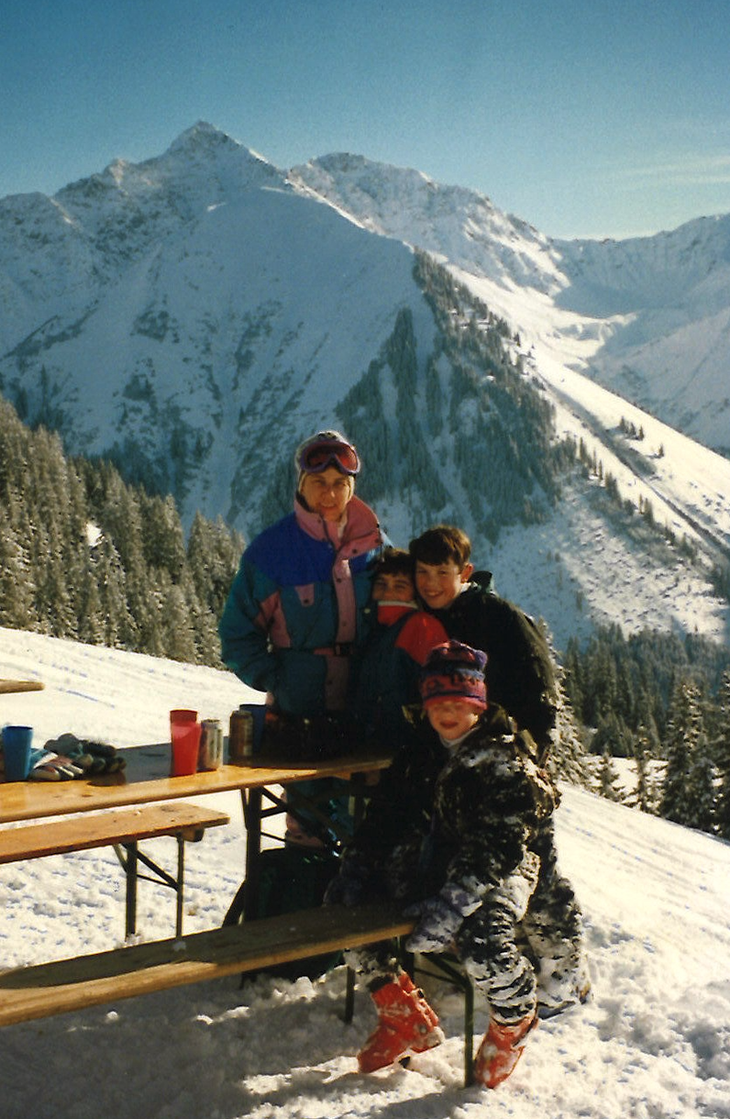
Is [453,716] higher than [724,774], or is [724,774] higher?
[453,716]

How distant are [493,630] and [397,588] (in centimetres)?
68

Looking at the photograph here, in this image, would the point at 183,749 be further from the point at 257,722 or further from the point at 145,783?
the point at 257,722

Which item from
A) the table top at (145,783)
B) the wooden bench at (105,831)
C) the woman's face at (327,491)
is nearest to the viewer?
the table top at (145,783)

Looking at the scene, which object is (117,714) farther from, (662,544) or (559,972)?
(662,544)

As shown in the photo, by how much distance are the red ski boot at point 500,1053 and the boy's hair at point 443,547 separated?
7.98 feet

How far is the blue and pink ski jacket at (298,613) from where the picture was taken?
5.71m

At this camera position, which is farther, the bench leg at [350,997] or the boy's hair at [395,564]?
the boy's hair at [395,564]

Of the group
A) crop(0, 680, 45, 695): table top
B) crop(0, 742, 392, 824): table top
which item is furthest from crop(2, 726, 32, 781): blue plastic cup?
crop(0, 680, 45, 695): table top

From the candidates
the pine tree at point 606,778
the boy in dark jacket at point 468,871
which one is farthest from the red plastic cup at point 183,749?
the pine tree at point 606,778

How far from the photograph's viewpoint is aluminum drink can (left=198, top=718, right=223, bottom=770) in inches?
206

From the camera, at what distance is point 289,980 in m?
5.91

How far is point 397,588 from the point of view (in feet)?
18.8

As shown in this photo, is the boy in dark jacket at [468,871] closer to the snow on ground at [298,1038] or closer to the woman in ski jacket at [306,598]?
the snow on ground at [298,1038]

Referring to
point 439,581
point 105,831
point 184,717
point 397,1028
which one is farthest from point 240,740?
point 397,1028
